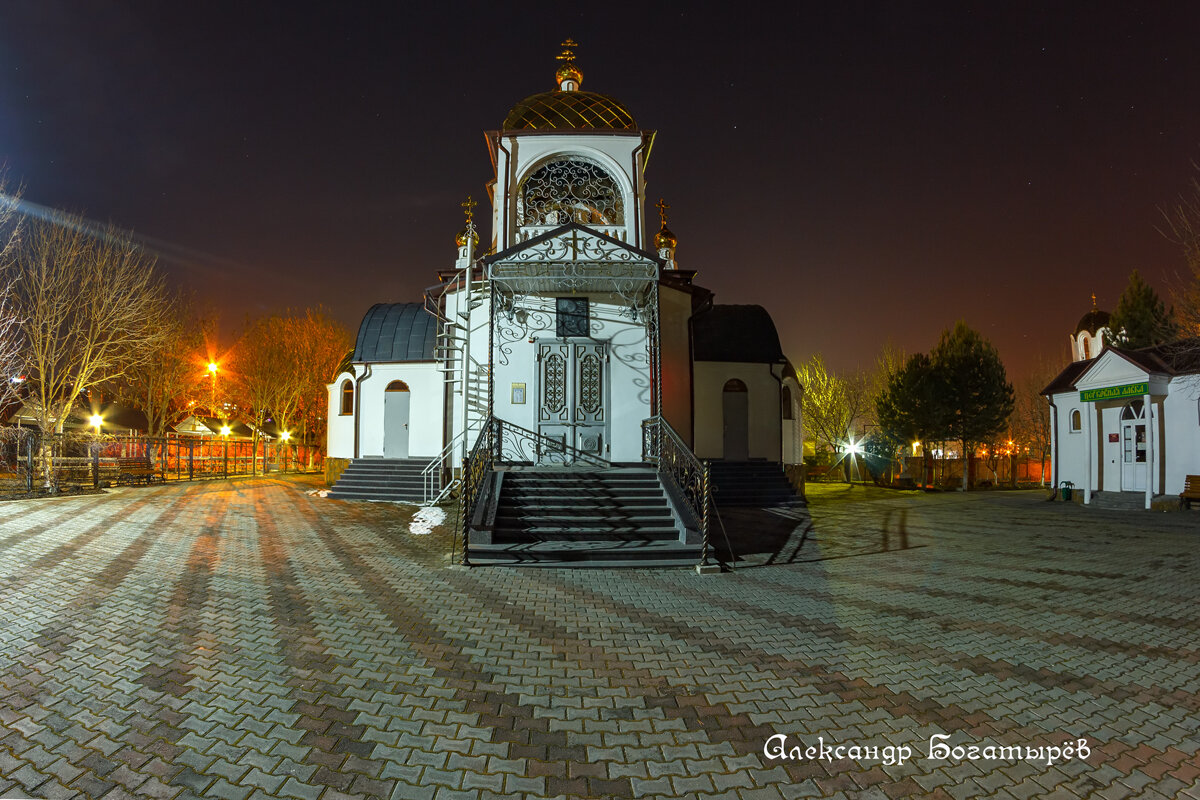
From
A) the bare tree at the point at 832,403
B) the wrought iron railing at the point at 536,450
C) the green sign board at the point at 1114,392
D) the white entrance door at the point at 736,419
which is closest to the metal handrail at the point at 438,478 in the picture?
the wrought iron railing at the point at 536,450

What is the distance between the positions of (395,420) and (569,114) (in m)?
11.3

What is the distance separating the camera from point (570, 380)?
43.9 ft

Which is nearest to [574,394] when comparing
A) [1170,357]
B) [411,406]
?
[411,406]

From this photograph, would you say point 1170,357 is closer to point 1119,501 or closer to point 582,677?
point 1119,501

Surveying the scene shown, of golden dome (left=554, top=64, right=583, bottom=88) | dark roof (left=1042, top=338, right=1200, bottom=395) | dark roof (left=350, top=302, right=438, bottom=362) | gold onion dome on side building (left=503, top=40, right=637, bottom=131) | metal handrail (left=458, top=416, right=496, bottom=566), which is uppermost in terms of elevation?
golden dome (left=554, top=64, right=583, bottom=88)

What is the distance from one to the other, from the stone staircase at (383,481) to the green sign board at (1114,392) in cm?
2058

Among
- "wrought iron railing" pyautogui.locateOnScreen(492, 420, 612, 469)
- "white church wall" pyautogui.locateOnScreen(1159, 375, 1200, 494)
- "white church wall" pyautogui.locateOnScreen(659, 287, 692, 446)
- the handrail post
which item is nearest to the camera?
the handrail post

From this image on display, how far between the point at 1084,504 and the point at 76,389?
34510mm

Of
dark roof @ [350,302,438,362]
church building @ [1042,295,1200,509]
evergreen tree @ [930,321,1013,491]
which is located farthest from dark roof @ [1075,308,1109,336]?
dark roof @ [350,302,438,362]

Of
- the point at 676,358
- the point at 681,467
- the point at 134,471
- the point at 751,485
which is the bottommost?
the point at 134,471

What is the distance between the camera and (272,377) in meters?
37.3

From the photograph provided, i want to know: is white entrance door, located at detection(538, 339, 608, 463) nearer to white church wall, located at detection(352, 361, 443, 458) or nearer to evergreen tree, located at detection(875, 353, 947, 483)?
white church wall, located at detection(352, 361, 443, 458)

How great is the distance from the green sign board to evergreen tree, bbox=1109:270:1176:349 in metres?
16.3

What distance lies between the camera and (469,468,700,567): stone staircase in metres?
8.53
